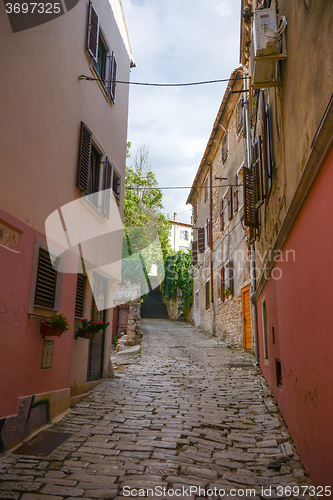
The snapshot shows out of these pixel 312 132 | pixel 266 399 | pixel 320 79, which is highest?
pixel 320 79

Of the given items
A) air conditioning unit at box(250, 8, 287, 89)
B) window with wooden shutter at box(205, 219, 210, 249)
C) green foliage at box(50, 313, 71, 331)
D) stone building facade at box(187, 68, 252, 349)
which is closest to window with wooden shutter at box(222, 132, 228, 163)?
stone building facade at box(187, 68, 252, 349)

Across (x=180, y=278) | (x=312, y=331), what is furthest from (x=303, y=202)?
(x=180, y=278)

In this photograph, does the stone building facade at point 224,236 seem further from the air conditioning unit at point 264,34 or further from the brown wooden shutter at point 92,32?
the air conditioning unit at point 264,34

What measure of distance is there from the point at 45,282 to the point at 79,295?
185 cm

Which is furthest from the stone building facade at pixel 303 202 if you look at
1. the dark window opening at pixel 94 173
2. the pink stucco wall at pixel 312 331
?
the dark window opening at pixel 94 173

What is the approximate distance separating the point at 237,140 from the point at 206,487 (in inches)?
524

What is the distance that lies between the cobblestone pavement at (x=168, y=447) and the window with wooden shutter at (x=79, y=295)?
5.28 feet

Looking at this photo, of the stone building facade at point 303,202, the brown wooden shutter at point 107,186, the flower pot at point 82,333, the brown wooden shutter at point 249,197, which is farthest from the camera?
the brown wooden shutter at point 249,197

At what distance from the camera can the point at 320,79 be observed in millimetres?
3125

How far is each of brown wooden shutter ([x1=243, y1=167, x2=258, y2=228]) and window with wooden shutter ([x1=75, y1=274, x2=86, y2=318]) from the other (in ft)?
13.7

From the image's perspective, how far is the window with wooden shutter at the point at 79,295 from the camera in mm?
7527

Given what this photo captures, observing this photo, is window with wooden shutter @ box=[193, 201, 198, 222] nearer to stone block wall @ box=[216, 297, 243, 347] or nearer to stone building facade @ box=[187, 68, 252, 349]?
stone building facade @ box=[187, 68, 252, 349]

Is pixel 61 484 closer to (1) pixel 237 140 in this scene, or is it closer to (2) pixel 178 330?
(1) pixel 237 140

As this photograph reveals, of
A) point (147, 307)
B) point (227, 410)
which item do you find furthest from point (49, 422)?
point (147, 307)
